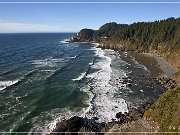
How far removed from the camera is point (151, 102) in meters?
47.1

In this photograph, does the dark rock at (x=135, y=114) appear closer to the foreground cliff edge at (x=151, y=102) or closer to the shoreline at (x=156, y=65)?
the foreground cliff edge at (x=151, y=102)

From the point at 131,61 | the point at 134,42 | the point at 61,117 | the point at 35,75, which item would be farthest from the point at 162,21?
the point at 61,117

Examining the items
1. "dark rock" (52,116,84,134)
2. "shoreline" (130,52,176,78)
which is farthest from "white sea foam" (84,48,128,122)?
"shoreline" (130,52,176,78)

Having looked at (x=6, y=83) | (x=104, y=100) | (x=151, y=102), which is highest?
(x=151, y=102)

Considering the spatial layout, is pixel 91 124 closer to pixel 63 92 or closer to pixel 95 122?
pixel 95 122

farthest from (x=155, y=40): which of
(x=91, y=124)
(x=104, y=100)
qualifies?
(x=91, y=124)

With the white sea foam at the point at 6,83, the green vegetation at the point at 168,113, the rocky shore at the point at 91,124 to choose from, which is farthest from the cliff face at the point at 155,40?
the white sea foam at the point at 6,83

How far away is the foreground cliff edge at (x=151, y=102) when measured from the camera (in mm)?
32562

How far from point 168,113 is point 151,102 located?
572 inches

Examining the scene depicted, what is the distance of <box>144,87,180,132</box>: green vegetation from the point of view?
3047 cm

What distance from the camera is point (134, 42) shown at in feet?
393

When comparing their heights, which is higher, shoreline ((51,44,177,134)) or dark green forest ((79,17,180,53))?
dark green forest ((79,17,180,53))

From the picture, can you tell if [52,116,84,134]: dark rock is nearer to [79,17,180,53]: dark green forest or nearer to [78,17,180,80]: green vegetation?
[78,17,180,80]: green vegetation

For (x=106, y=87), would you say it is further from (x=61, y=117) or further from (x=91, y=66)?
(x=91, y=66)
